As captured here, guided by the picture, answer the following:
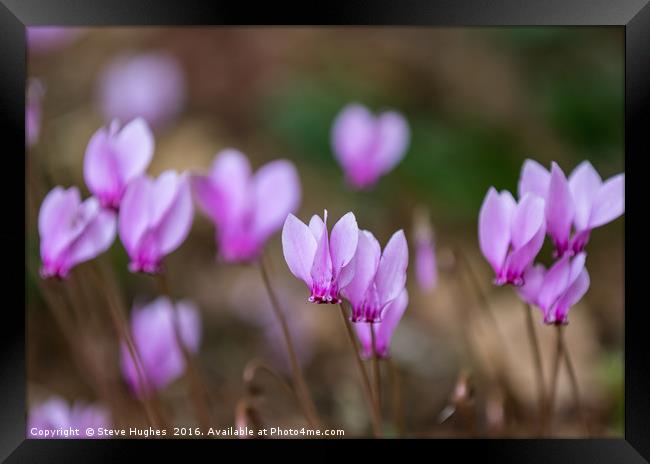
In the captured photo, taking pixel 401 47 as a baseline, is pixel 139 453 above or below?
below

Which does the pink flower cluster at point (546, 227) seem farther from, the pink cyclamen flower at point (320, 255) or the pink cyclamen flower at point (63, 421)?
the pink cyclamen flower at point (63, 421)

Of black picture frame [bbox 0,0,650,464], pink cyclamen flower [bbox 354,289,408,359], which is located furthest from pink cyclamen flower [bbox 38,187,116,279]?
pink cyclamen flower [bbox 354,289,408,359]

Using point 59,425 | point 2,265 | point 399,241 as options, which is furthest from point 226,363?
point 399,241

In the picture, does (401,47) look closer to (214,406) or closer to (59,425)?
(214,406)

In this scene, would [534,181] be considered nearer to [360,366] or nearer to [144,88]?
[360,366]

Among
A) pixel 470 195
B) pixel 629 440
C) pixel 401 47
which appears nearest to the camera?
pixel 629 440

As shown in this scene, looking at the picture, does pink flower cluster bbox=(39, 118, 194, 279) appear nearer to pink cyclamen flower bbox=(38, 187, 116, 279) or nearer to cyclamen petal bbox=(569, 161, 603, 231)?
pink cyclamen flower bbox=(38, 187, 116, 279)

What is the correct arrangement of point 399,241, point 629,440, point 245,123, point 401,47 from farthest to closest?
point 401,47 → point 245,123 → point 629,440 → point 399,241
